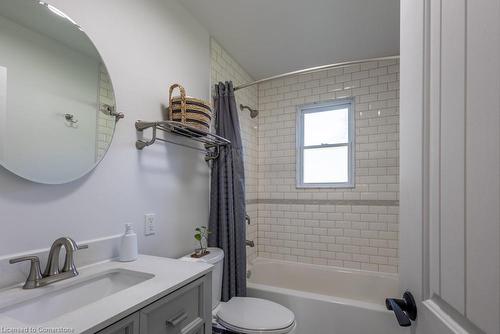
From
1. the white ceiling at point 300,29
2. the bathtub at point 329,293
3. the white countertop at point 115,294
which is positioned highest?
the white ceiling at point 300,29

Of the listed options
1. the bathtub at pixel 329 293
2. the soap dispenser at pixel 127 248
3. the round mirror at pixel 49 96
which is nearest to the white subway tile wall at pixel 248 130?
the bathtub at pixel 329 293

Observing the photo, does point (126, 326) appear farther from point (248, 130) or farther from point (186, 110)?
point (248, 130)

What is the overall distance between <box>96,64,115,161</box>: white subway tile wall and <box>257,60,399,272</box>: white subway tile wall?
2.04m

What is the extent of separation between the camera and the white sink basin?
876 millimetres

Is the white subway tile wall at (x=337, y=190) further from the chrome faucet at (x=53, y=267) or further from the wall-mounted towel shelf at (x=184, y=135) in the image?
the chrome faucet at (x=53, y=267)

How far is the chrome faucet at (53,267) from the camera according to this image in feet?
3.15

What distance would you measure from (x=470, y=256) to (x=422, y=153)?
11.5 inches

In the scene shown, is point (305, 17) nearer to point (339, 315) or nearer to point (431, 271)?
point (431, 271)

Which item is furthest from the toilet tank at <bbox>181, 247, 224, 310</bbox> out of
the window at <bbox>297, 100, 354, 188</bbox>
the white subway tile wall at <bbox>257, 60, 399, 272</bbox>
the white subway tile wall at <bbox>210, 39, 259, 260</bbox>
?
the window at <bbox>297, 100, 354, 188</bbox>

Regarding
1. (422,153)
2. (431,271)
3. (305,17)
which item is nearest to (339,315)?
(431,271)

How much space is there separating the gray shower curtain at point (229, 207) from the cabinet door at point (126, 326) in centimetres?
119

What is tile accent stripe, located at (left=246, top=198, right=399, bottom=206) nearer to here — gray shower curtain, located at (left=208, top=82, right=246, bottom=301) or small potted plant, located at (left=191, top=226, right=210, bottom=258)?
gray shower curtain, located at (left=208, top=82, right=246, bottom=301)

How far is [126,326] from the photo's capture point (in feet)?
2.64

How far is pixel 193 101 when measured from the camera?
1716 mm
